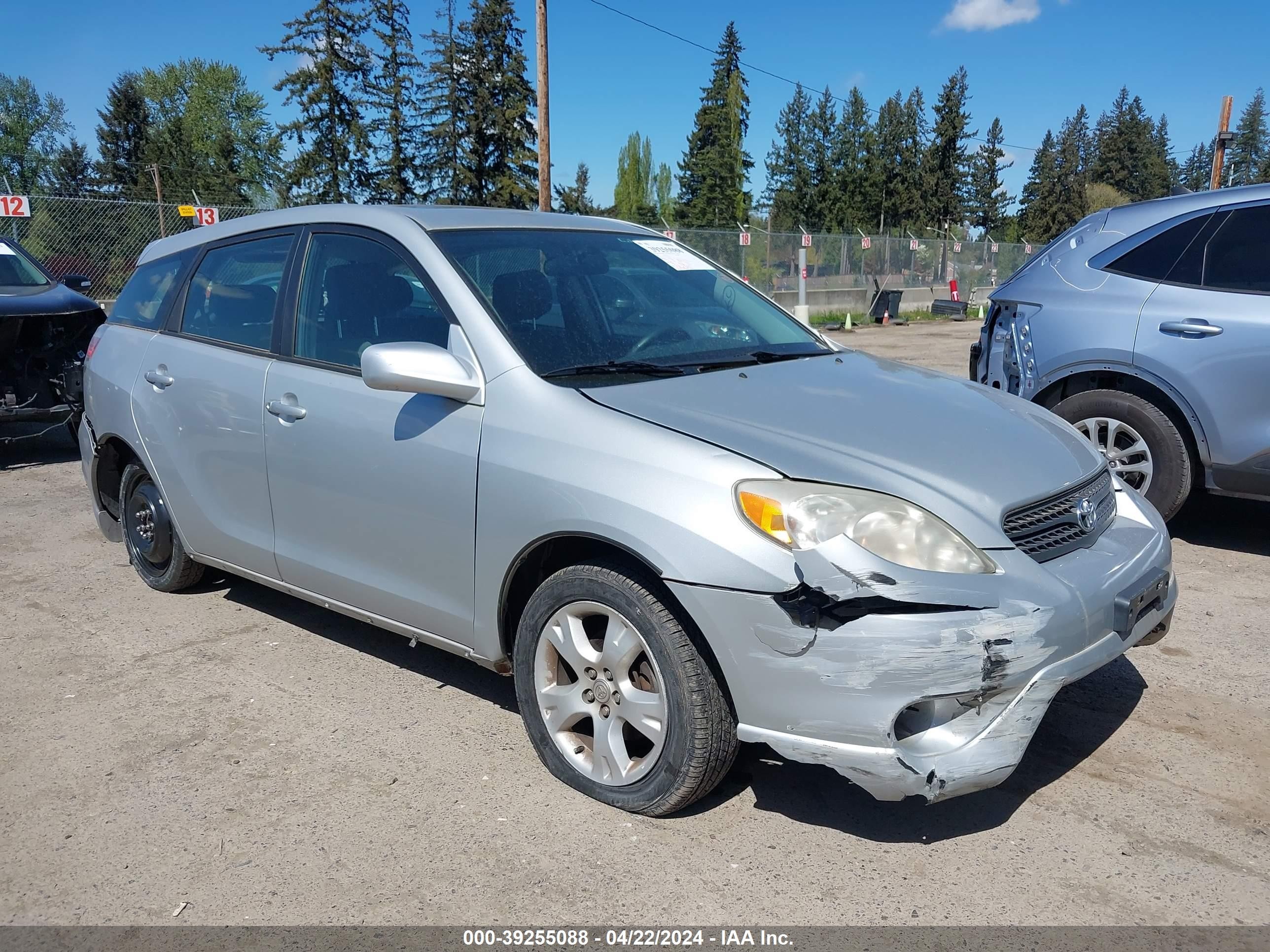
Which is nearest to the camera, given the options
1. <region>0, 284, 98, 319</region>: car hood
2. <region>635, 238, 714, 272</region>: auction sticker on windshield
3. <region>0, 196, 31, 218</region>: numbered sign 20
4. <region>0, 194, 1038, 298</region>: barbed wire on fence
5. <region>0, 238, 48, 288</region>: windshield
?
<region>635, 238, 714, 272</region>: auction sticker on windshield

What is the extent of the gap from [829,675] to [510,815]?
3.59ft

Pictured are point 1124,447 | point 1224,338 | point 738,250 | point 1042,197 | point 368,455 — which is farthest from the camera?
point 1042,197

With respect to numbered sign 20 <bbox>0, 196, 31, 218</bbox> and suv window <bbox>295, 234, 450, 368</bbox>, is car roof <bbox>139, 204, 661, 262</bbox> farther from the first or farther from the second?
numbered sign 20 <bbox>0, 196, 31, 218</bbox>

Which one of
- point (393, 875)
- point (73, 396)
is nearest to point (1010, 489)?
point (393, 875)

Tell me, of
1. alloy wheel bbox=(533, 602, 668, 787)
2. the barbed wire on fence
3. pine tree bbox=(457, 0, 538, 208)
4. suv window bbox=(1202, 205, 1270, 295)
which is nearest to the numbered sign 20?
the barbed wire on fence

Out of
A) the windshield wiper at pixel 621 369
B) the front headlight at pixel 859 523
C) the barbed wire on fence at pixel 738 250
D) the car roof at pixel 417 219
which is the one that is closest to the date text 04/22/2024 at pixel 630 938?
the front headlight at pixel 859 523

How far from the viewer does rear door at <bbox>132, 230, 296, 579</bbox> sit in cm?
401

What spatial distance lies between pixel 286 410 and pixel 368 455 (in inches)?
20.5

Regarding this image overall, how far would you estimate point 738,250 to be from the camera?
81.7 ft

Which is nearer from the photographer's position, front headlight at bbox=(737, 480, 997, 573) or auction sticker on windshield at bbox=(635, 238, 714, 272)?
front headlight at bbox=(737, 480, 997, 573)

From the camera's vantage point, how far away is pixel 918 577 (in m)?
2.50

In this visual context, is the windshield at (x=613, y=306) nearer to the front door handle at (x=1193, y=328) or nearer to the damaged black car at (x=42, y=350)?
the front door handle at (x=1193, y=328)

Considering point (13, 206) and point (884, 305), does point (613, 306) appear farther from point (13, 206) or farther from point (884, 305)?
point (884, 305)

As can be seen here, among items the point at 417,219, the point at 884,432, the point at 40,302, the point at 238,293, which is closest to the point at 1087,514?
the point at 884,432
